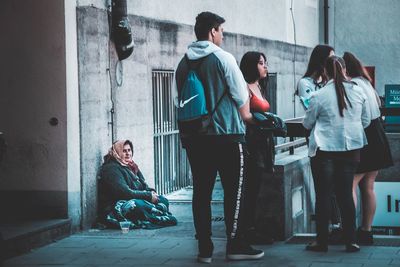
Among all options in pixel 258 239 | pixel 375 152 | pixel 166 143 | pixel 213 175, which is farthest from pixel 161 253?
pixel 166 143

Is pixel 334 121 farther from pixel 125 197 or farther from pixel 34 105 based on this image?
pixel 34 105

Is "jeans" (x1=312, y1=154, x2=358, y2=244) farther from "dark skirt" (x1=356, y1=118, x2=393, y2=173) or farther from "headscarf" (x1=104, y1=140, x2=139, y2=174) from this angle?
"headscarf" (x1=104, y1=140, x2=139, y2=174)

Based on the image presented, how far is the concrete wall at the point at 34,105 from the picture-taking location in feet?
32.4

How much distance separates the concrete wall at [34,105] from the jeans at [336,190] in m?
2.62

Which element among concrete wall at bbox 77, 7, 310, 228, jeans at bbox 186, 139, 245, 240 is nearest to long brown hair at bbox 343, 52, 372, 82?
jeans at bbox 186, 139, 245, 240

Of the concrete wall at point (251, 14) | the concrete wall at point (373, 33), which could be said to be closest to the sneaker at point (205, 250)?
the concrete wall at point (251, 14)

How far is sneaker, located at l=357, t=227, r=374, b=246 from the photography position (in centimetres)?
902

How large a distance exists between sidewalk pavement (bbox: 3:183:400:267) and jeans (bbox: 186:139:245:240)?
1.18 feet

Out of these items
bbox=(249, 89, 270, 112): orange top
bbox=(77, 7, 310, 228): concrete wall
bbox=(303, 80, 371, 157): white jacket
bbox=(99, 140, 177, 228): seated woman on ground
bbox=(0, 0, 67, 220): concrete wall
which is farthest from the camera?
bbox=(99, 140, 177, 228): seated woman on ground

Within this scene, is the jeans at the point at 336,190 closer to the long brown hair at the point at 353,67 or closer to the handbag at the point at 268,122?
the handbag at the point at 268,122

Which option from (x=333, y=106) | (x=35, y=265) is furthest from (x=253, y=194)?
(x=35, y=265)

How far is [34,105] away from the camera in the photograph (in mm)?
9992

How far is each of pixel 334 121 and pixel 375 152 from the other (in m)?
0.85

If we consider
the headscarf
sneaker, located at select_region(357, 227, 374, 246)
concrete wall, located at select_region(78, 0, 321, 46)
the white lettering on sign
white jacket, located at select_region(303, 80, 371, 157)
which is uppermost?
concrete wall, located at select_region(78, 0, 321, 46)
